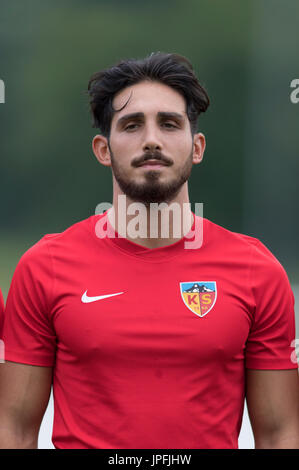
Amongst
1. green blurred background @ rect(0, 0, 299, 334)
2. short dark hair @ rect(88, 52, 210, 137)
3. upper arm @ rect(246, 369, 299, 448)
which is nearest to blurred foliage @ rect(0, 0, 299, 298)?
green blurred background @ rect(0, 0, 299, 334)

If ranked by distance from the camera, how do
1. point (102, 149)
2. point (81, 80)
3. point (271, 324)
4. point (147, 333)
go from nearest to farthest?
point (147, 333) → point (271, 324) → point (102, 149) → point (81, 80)

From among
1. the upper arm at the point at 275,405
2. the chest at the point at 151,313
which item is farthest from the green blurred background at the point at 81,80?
the upper arm at the point at 275,405

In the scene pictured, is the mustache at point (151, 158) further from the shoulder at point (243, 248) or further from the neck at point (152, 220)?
the shoulder at point (243, 248)

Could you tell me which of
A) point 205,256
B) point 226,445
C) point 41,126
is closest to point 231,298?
point 205,256

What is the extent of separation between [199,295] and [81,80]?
8.79ft

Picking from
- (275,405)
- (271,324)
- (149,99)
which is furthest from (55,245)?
(275,405)

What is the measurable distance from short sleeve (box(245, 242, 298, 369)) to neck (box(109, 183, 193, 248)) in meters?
0.31

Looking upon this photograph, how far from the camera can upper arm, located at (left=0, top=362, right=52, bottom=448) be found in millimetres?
A: 2213

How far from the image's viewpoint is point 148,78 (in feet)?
7.55

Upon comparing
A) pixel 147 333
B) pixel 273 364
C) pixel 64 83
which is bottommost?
pixel 273 364

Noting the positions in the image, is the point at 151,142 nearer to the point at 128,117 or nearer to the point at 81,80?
the point at 128,117

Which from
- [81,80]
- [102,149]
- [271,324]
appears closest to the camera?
[271,324]

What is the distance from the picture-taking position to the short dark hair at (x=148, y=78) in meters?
2.30
